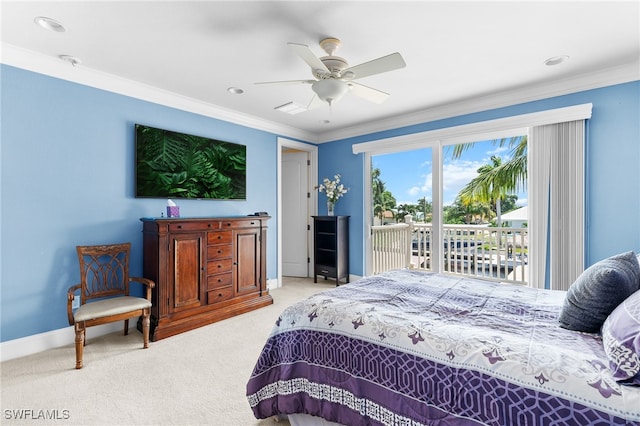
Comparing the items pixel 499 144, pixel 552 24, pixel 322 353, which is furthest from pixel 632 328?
pixel 499 144

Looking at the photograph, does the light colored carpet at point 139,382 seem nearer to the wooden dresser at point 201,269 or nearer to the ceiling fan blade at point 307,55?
the wooden dresser at point 201,269

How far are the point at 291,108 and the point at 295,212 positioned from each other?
2.21 m

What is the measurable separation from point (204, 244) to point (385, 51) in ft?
8.73

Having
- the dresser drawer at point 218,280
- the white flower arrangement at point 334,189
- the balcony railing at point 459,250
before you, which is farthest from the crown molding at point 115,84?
the balcony railing at point 459,250

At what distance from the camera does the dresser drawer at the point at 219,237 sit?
3.41 m

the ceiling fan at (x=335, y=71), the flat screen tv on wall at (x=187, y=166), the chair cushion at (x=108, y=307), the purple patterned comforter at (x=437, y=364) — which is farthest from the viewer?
the flat screen tv on wall at (x=187, y=166)

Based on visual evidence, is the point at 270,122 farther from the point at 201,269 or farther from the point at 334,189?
the point at 201,269

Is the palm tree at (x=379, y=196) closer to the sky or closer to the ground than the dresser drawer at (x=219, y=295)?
closer to the sky

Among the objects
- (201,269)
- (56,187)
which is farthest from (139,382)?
(56,187)

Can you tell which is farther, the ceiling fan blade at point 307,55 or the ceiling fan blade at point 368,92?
the ceiling fan blade at point 368,92

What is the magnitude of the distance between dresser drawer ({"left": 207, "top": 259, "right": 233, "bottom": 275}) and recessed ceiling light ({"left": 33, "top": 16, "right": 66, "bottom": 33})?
236 cm

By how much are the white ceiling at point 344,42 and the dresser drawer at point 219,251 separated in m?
1.82

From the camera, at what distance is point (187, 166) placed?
146 inches

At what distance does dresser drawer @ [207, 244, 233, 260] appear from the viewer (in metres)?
3.41
